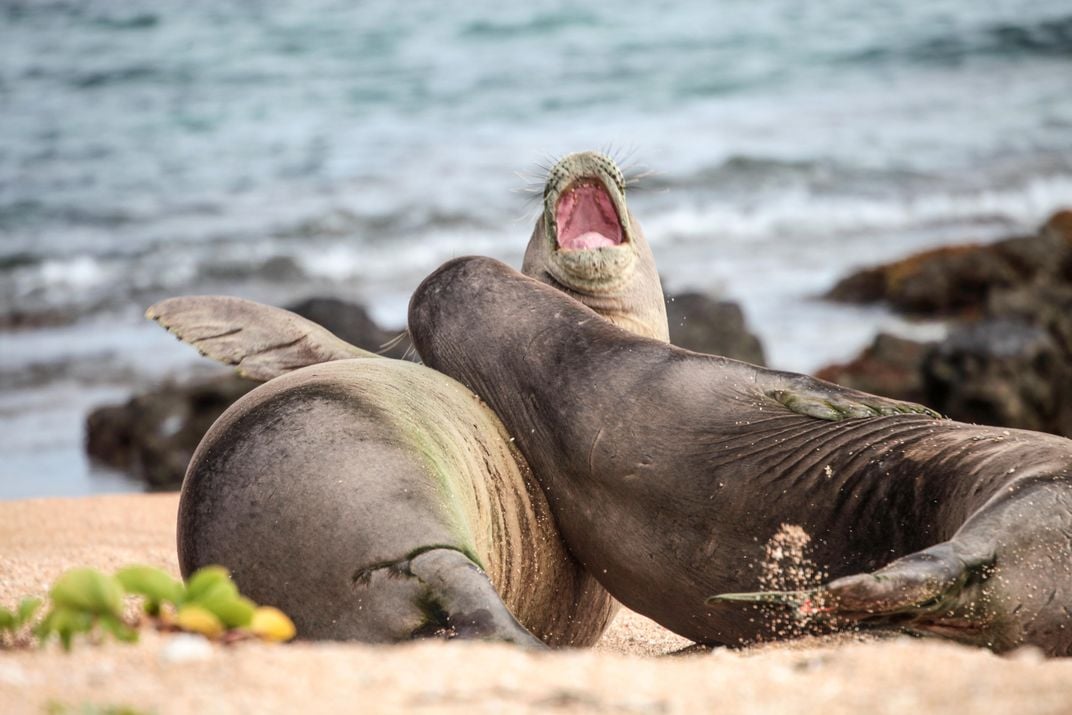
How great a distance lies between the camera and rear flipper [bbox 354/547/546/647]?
3.47 m

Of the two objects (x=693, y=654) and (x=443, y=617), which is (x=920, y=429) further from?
(x=443, y=617)

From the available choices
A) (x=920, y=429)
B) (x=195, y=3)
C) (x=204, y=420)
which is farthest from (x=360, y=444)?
(x=195, y=3)

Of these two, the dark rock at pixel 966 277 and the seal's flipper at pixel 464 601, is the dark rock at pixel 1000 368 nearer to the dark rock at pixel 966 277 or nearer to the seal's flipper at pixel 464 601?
the dark rock at pixel 966 277

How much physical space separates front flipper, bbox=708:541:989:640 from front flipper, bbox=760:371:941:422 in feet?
2.55

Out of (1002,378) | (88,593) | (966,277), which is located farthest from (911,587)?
(966,277)

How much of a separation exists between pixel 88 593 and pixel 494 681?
2.64 ft

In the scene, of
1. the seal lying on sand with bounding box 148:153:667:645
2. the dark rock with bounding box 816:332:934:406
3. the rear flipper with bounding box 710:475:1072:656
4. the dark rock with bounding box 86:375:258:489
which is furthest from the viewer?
the dark rock with bounding box 816:332:934:406

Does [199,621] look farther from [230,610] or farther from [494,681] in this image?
[494,681]

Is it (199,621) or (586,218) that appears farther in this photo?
(586,218)

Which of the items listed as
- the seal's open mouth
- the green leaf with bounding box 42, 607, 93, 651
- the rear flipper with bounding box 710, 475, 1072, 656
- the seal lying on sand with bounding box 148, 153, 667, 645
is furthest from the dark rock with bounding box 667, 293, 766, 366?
the green leaf with bounding box 42, 607, 93, 651

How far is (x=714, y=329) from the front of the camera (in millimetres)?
10000

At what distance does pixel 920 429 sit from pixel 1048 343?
6899mm

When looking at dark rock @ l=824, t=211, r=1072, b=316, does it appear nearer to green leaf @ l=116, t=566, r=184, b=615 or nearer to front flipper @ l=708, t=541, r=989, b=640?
front flipper @ l=708, t=541, r=989, b=640

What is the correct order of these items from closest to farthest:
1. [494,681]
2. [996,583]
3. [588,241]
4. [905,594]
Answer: [494,681] < [905,594] < [996,583] < [588,241]
